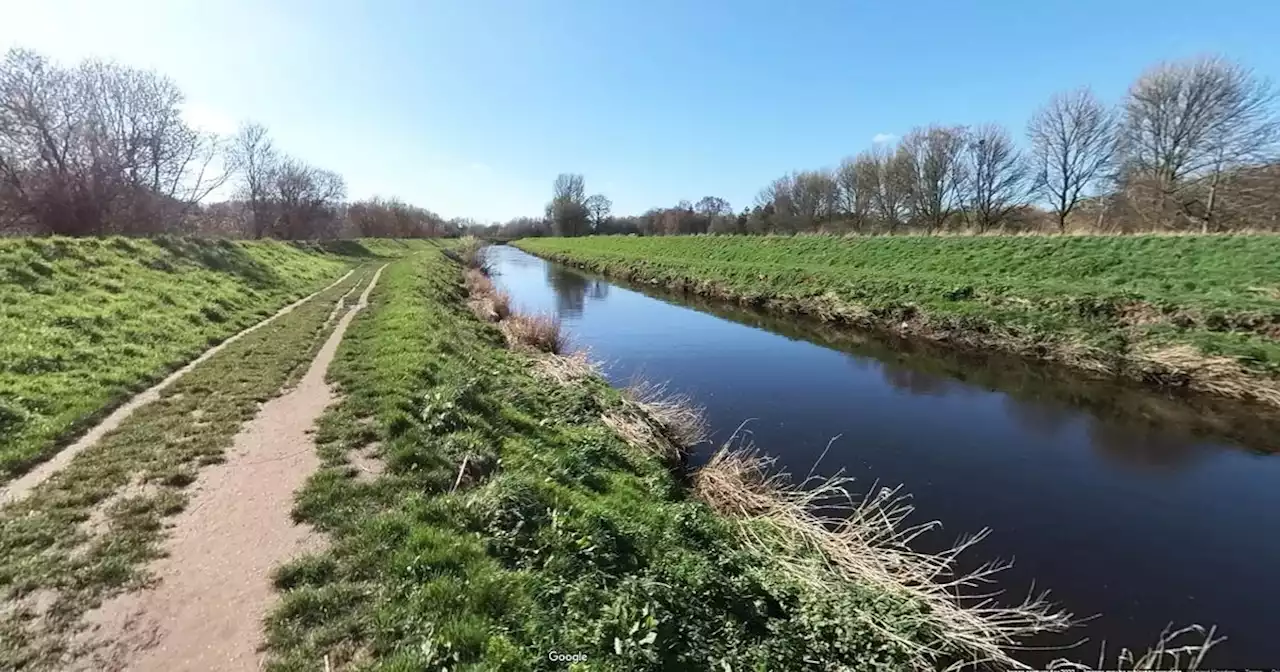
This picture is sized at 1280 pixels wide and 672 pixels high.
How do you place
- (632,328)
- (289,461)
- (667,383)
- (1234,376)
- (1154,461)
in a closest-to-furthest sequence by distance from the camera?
1. (289,461)
2. (1154,461)
3. (1234,376)
4. (667,383)
5. (632,328)

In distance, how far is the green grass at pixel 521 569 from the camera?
3926mm

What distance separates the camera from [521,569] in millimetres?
4828

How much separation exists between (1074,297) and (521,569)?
18.2 m

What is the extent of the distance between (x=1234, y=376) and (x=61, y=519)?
62.4ft

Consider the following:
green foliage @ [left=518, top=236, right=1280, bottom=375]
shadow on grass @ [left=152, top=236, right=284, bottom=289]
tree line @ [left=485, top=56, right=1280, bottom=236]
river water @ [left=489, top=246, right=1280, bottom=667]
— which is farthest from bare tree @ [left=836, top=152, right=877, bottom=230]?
shadow on grass @ [left=152, top=236, right=284, bottom=289]

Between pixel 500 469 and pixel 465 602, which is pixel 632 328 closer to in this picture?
pixel 500 469

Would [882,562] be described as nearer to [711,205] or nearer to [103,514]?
[103,514]

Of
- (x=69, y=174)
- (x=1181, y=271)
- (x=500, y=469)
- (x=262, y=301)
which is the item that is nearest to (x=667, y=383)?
(x=500, y=469)

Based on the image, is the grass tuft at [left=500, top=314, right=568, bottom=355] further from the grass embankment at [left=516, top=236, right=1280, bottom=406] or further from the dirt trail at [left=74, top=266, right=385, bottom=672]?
the grass embankment at [left=516, top=236, right=1280, bottom=406]

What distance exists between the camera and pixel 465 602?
4227mm

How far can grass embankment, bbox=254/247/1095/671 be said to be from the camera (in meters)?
3.98

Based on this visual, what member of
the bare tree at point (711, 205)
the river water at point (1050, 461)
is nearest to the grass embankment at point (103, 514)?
the river water at point (1050, 461)

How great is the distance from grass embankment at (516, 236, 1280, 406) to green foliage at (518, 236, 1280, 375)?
0.04 metres

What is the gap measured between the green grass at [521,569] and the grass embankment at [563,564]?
0.02m
